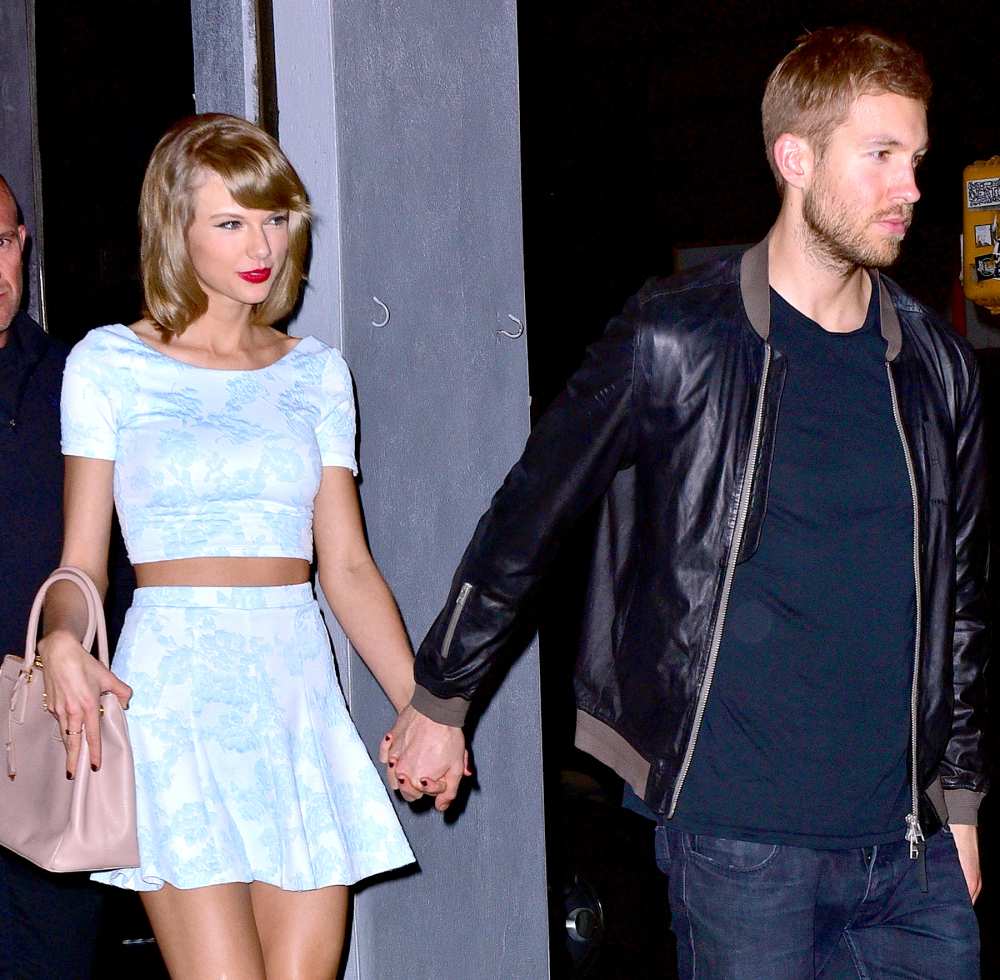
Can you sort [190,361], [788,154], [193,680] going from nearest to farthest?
1. [788,154]
2. [193,680]
3. [190,361]

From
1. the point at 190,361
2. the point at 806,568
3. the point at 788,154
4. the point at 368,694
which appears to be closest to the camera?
the point at 806,568

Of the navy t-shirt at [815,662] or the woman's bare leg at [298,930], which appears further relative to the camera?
the woman's bare leg at [298,930]

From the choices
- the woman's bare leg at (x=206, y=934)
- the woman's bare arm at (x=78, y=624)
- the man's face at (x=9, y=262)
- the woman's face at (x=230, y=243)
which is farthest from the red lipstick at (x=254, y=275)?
the woman's bare leg at (x=206, y=934)

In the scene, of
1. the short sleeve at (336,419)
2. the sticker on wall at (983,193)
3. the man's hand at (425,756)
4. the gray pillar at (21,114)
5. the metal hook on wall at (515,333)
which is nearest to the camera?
the man's hand at (425,756)

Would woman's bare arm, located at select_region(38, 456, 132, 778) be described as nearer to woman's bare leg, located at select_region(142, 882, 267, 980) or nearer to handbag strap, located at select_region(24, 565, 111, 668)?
handbag strap, located at select_region(24, 565, 111, 668)

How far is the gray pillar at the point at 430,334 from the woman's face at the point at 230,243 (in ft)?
2.40

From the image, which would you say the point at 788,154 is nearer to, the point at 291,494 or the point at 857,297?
the point at 857,297

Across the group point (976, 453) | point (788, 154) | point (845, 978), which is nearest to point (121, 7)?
point (788, 154)

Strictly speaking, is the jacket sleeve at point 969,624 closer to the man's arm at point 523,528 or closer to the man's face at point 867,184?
the man's face at point 867,184

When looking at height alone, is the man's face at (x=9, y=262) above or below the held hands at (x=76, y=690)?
above

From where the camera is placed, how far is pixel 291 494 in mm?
2850

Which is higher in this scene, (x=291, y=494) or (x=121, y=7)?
(x=121, y=7)

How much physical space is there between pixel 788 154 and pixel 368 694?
1764 millimetres

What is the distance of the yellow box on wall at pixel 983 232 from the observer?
5715mm
